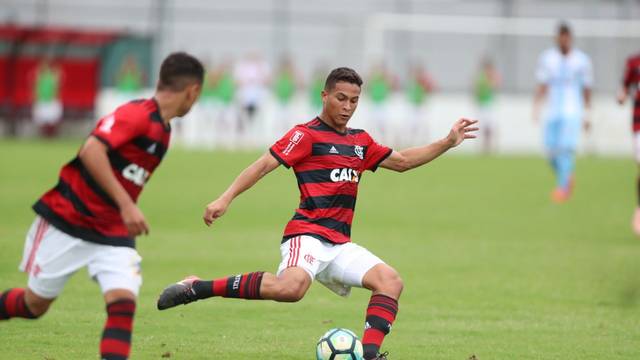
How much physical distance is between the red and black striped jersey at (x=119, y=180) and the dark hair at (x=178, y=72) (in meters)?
0.14

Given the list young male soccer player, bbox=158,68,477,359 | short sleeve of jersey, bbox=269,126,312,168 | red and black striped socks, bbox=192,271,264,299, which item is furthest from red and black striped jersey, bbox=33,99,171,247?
short sleeve of jersey, bbox=269,126,312,168

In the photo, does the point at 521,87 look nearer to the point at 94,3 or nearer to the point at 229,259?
the point at 94,3

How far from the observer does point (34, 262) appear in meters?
6.32

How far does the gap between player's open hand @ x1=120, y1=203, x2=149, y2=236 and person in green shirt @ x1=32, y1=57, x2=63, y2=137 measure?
3133cm

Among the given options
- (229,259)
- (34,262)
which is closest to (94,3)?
(229,259)

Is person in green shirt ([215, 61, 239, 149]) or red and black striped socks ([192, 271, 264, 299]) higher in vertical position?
red and black striped socks ([192, 271, 264, 299])

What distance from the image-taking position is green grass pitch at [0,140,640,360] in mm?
8070

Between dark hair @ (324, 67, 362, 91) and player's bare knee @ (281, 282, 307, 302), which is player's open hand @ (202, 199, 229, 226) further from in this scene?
dark hair @ (324, 67, 362, 91)

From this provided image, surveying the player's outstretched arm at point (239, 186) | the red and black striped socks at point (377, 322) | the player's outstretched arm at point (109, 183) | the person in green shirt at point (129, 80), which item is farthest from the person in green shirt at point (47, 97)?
the player's outstretched arm at point (109, 183)

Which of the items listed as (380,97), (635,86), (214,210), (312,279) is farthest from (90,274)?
(380,97)

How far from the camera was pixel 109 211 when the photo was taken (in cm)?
630

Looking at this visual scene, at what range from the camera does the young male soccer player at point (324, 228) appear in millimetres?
7195

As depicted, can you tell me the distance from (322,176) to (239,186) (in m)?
0.61

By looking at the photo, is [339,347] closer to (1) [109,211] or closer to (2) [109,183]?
(1) [109,211]
